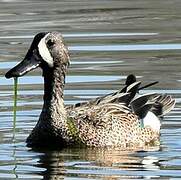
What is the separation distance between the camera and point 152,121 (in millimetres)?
15547

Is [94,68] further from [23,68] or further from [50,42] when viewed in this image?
[23,68]

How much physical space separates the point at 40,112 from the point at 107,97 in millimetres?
1270

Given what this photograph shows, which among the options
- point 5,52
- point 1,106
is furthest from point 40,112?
point 5,52

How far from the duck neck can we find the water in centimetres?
45

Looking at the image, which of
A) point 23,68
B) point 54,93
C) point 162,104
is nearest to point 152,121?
point 162,104

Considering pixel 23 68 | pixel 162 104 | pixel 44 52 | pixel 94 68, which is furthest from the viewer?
pixel 94 68

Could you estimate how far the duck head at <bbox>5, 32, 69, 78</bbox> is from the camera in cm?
1446

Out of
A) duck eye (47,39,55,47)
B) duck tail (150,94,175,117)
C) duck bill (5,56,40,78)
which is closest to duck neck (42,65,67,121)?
duck eye (47,39,55,47)

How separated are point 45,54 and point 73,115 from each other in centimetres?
81

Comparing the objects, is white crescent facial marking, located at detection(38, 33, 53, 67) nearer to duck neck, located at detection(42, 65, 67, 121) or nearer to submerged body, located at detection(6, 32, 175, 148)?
submerged body, located at detection(6, 32, 175, 148)

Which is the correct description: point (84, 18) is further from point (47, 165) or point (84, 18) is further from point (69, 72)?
point (47, 165)

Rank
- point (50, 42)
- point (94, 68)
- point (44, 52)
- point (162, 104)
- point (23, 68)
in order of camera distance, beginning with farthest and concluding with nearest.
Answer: point (94, 68), point (162, 104), point (50, 42), point (44, 52), point (23, 68)

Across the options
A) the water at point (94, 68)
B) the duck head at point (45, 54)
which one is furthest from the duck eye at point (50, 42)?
the water at point (94, 68)

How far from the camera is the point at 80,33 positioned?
71.8ft
